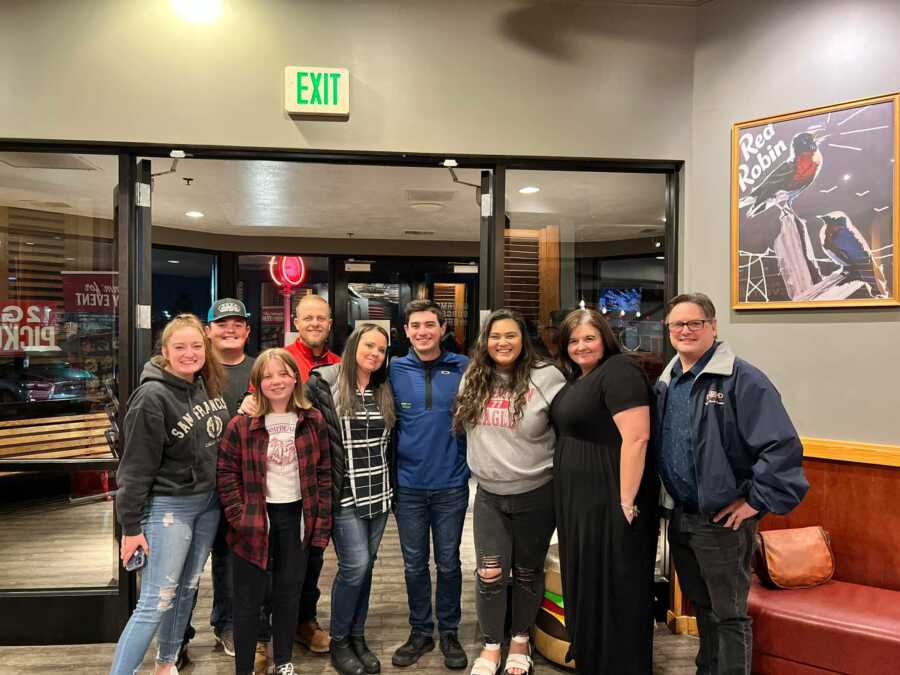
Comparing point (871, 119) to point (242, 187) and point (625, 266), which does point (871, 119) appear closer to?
point (625, 266)

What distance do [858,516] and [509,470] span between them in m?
1.52

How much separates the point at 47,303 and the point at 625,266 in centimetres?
300

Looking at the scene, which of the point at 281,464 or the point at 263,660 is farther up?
the point at 281,464

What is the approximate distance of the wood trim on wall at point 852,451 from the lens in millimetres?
2254

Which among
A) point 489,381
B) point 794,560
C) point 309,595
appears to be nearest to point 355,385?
point 489,381

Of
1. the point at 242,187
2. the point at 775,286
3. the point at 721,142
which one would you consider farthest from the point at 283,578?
the point at 242,187

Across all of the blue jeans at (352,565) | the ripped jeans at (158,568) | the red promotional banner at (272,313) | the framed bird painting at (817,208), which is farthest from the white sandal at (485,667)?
the red promotional banner at (272,313)

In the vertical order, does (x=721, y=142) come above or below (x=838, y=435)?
above

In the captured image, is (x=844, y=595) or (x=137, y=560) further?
(x=844, y=595)

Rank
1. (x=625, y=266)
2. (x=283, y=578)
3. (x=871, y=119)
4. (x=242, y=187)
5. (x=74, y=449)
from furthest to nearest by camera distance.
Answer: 1. (x=242, y=187)
2. (x=625, y=266)
3. (x=74, y=449)
4. (x=871, y=119)
5. (x=283, y=578)

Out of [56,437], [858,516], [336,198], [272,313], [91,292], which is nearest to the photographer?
[858,516]

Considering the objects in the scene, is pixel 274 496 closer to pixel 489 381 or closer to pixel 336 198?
pixel 489 381

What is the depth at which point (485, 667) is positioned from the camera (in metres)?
2.15

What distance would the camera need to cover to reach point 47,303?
2678 mm
